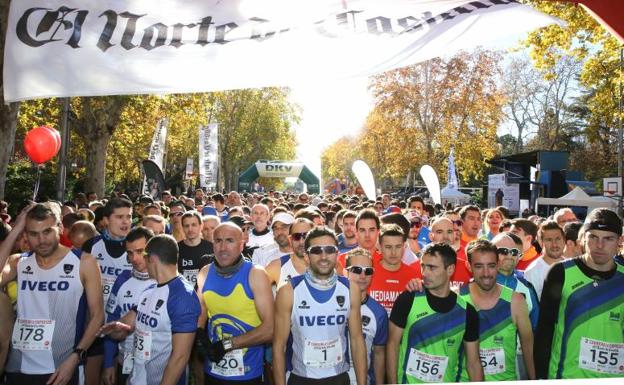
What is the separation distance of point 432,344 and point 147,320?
2088 mm

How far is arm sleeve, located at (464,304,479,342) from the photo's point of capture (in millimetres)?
4129

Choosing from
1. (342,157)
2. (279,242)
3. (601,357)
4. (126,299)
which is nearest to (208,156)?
(279,242)

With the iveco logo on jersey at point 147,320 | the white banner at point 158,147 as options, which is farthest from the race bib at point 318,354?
the white banner at point 158,147

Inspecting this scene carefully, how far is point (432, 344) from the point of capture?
4.11 m

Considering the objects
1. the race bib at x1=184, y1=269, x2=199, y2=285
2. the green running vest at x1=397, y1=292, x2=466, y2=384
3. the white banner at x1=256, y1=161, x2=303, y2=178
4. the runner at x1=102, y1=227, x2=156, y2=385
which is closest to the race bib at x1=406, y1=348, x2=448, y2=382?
the green running vest at x1=397, y1=292, x2=466, y2=384

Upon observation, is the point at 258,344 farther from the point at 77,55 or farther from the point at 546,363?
the point at 77,55

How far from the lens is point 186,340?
4.00m

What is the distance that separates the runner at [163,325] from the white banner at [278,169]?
38.0m

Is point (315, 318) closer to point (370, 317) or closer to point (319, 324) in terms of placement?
point (319, 324)

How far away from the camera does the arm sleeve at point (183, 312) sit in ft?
13.2

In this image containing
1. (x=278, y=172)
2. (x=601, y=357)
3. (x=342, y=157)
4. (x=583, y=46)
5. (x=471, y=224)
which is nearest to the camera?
(x=601, y=357)

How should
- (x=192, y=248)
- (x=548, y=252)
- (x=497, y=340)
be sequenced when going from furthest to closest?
(x=192, y=248) < (x=548, y=252) < (x=497, y=340)

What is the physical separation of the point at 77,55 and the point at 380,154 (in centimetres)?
4315

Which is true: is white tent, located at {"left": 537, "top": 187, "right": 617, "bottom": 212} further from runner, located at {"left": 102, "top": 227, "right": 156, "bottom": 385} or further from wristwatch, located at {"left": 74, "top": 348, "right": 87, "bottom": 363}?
wristwatch, located at {"left": 74, "top": 348, "right": 87, "bottom": 363}
